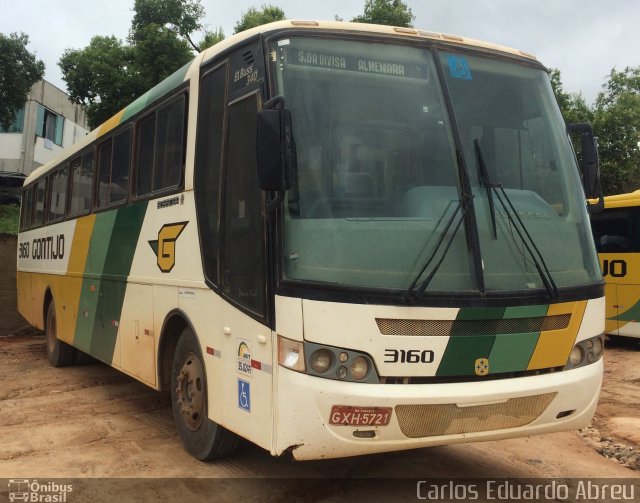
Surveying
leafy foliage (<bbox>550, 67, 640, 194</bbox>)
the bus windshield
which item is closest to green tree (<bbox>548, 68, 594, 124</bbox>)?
leafy foliage (<bbox>550, 67, 640, 194</bbox>)

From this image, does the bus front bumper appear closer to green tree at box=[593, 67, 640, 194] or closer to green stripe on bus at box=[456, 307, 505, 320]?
green stripe on bus at box=[456, 307, 505, 320]

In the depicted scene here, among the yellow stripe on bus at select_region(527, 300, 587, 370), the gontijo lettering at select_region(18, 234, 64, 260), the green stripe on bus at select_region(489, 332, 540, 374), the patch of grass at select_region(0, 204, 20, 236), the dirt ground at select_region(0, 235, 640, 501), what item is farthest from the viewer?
the patch of grass at select_region(0, 204, 20, 236)

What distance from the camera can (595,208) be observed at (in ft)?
15.3

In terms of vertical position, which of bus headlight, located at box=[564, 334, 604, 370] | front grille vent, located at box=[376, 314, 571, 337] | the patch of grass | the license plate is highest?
the patch of grass

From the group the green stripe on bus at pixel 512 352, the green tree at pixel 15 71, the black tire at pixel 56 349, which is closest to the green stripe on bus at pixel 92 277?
the black tire at pixel 56 349

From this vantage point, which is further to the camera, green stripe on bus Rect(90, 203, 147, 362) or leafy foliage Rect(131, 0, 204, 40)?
leafy foliage Rect(131, 0, 204, 40)

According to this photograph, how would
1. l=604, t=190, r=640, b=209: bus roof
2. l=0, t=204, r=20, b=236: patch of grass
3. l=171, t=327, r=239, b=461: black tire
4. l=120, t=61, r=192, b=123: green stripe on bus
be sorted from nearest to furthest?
l=171, t=327, r=239, b=461: black tire → l=120, t=61, r=192, b=123: green stripe on bus → l=604, t=190, r=640, b=209: bus roof → l=0, t=204, r=20, b=236: patch of grass

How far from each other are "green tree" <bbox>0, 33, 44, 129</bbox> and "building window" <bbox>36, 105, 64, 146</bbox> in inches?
282

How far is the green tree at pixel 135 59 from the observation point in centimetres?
2127

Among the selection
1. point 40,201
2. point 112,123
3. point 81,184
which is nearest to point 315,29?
point 112,123

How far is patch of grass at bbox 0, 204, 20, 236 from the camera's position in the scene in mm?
19931

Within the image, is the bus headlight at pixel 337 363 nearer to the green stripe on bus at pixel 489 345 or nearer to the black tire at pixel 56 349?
the green stripe on bus at pixel 489 345

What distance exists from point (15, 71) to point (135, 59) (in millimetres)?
4568

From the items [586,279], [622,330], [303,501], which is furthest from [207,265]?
[622,330]
